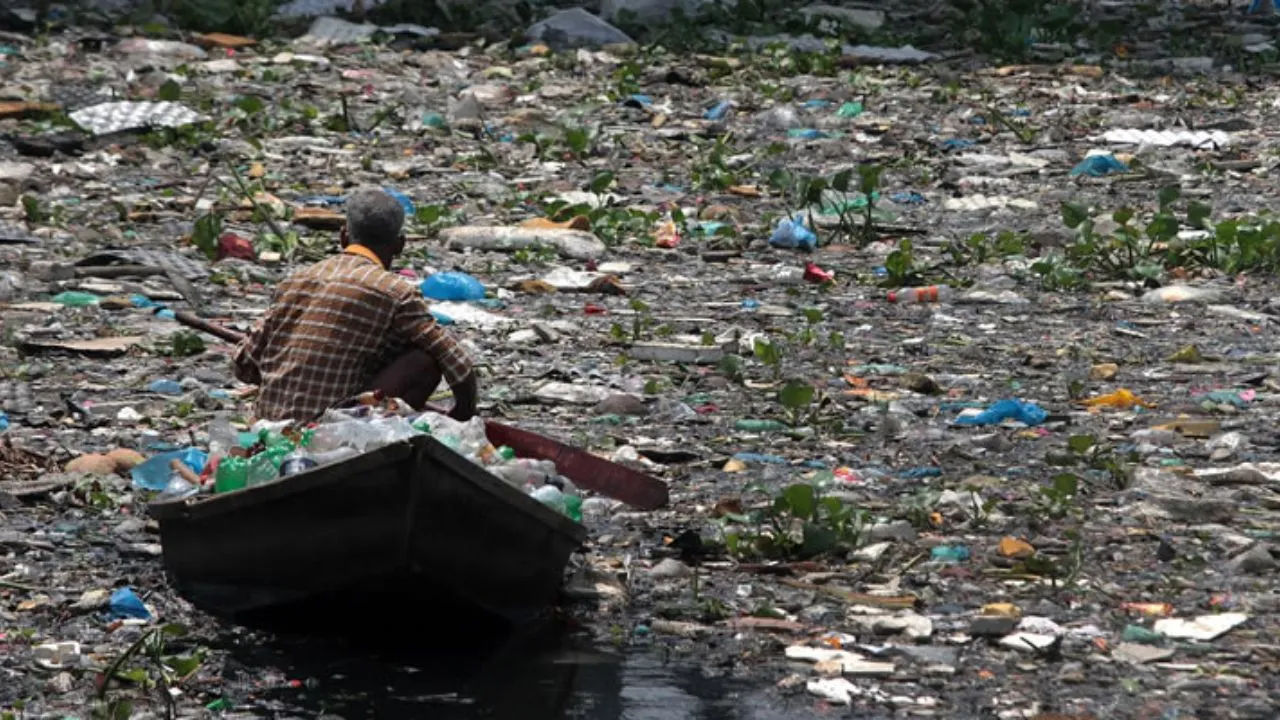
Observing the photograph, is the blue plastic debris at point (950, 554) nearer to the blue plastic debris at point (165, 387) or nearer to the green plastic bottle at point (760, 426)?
the green plastic bottle at point (760, 426)

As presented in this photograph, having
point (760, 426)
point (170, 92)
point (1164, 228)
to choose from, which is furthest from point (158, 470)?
point (170, 92)

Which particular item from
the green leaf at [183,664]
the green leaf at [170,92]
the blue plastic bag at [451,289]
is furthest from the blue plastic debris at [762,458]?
the green leaf at [170,92]

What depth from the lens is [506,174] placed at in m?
11.4

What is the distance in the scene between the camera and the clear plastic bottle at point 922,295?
9016mm

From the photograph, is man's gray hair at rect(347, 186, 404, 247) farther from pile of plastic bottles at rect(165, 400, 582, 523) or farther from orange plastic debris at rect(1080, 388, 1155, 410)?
orange plastic debris at rect(1080, 388, 1155, 410)

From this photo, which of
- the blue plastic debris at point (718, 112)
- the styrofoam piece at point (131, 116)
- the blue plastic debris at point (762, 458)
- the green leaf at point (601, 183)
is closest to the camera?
the blue plastic debris at point (762, 458)

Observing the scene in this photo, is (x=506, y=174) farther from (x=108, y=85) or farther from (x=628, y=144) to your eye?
(x=108, y=85)

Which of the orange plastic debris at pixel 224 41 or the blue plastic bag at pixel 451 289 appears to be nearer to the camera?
the blue plastic bag at pixel 451 289

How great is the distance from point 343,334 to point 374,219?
313mm

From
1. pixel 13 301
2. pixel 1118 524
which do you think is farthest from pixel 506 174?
pixel 1118 524

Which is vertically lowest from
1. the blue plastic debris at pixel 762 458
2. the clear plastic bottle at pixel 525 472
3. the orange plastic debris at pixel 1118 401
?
the blue plastic debris at pixel 762 458

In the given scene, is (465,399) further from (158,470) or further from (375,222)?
(158,470)

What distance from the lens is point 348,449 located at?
4.95 meters

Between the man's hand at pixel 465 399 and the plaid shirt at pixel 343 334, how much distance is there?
0.07 feet
